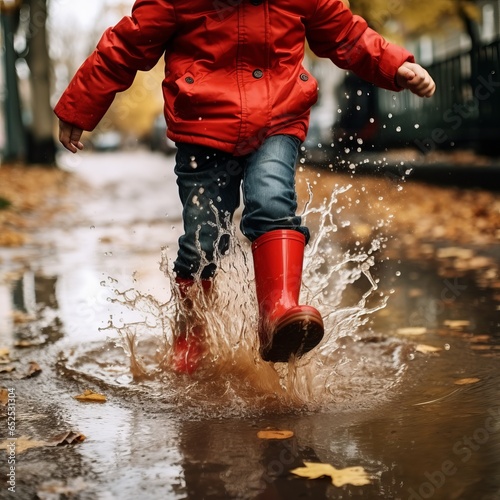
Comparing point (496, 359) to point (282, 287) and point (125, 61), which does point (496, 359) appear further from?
point (125, 61)

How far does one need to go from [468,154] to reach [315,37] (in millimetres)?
15236

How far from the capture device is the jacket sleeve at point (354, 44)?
140 inches

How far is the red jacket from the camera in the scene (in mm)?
3365

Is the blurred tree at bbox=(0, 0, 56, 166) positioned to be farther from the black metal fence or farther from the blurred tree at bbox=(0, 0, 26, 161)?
the black metal fence

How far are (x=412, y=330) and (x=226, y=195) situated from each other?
136 cm

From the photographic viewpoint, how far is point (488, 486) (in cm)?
237

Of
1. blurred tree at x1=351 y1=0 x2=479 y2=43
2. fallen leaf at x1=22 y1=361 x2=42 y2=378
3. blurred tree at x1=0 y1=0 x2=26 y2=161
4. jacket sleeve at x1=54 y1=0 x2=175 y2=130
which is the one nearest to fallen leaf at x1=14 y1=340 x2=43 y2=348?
fallen leaf at x1=22 y1=361 x2=42 y2=378

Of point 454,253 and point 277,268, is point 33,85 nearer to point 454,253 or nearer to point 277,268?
point 454,253

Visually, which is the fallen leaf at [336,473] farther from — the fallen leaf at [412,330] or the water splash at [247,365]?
the fallen leaf at [412,330]

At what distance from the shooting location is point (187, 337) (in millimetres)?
3738

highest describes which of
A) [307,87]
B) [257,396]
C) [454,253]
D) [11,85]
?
[11,85]

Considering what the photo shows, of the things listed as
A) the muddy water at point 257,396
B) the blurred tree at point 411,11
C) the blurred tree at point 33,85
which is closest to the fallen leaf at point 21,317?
the muddy water at point 257,396

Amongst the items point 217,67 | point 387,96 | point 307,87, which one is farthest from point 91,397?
point 387,96

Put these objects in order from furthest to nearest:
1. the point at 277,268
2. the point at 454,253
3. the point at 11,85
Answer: the point at 11,85 < the point at 454,253 < the point at 277,268
